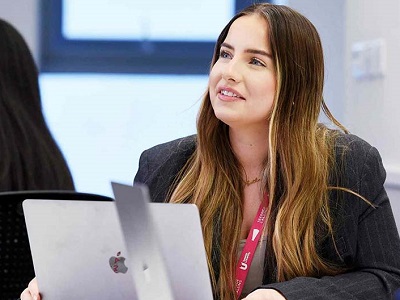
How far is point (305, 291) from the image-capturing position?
1.89m

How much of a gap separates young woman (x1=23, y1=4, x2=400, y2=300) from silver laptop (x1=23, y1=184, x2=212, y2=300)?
0.36 metres

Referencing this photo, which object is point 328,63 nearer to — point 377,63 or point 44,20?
point 377,63

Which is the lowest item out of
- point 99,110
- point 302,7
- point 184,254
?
point 99,110

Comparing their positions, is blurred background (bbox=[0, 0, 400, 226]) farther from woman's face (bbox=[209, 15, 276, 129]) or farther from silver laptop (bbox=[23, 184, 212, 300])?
silver laptop (bbox=[23, 184, 212, 300])

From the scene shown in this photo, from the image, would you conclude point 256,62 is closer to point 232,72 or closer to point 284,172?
point 232,72

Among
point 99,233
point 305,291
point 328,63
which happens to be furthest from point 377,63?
point 99,233

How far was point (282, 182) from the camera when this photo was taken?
2.14 m

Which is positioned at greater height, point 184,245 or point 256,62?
point 256,62

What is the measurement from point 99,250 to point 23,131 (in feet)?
2.88

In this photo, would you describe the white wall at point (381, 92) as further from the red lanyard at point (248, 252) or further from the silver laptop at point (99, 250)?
the silver laptop at point (99, 250)

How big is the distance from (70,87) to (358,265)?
323 centimetres

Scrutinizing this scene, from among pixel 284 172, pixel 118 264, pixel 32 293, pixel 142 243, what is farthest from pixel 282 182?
pixel 142 243

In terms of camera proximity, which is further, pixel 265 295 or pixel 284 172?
pixel 284 172

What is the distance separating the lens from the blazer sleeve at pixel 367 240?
1.99 m
